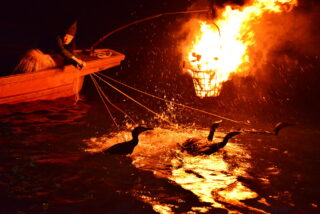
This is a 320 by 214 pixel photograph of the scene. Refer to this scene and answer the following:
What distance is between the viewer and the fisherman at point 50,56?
10.9 m

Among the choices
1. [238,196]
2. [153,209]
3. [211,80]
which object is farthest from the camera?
[211,80]

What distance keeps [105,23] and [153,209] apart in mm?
18625

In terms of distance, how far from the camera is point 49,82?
38.9ft

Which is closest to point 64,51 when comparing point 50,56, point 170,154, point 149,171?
point 50,56

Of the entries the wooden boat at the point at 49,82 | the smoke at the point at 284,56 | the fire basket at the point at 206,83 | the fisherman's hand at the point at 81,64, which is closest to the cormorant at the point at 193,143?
the fire basket at the point at 206,83

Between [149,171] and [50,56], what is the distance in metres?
6.13

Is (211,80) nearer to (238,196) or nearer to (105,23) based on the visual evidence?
(238,196)

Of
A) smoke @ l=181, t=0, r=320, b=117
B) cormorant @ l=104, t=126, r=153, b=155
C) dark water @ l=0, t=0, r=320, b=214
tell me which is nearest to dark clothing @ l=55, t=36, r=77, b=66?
dark water @ l=0, t=0, r=320, b=214

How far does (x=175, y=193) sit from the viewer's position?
6.30 meters

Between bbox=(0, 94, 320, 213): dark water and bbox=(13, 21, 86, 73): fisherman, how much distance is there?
173 cm

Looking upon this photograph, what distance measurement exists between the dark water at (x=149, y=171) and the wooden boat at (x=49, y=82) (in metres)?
1.02

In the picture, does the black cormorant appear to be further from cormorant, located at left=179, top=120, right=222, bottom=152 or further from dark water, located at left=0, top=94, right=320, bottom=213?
dark water, located at left=0, top=94, right=320, bottom=213

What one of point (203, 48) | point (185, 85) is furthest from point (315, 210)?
point (185, 85)

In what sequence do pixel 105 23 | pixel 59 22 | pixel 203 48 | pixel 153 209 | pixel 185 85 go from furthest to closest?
pixel 105 23
pixel 185 85
pixel 59 22
pixel 203 48
pixel 153 209
